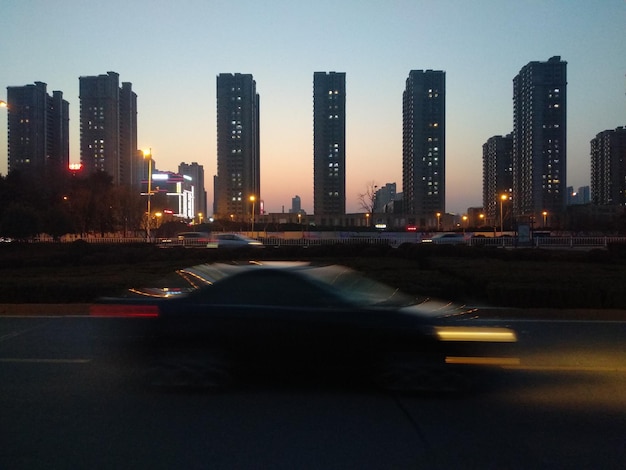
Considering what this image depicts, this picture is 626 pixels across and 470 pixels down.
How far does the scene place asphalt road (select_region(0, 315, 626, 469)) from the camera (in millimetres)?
5184

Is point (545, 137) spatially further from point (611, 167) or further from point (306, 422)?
point (306, 422)

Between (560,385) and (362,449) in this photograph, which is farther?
(560,385)

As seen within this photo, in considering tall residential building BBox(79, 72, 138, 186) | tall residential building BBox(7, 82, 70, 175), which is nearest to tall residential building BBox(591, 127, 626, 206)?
tall residential building BBox(79, 72, 138, 186)

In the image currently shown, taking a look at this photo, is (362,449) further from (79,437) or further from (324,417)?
(79,437)

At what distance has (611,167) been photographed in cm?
13438

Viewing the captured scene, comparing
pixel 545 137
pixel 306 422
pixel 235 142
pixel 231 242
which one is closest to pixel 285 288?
pixel 306 422

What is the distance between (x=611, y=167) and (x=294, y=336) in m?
145

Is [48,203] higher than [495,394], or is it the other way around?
[48,203]

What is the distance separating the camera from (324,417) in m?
6.28

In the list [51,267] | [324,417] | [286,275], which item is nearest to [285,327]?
[286,275]

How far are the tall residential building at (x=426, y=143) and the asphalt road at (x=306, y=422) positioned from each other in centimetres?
11332

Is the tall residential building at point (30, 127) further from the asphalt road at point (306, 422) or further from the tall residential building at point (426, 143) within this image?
the asphalt road at point (306, 422)

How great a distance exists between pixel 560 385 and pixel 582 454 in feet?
8.17

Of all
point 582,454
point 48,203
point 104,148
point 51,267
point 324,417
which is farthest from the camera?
point 104,148
